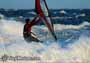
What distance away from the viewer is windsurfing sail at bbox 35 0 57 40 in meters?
1.46

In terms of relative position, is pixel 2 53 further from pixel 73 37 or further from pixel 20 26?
pixel 73 37

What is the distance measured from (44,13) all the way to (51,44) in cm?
22

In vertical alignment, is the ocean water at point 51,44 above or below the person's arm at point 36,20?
below

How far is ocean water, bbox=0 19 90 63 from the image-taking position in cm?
144

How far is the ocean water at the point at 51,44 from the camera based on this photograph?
1436 mm

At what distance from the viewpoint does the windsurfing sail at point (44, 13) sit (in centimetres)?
146

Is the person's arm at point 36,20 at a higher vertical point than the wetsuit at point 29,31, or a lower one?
higher

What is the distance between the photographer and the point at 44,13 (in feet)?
4.82

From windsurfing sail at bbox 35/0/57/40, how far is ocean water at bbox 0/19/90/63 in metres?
0.03

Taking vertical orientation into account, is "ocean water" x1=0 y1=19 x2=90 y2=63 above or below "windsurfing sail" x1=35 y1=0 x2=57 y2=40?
below

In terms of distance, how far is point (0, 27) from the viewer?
1.46m

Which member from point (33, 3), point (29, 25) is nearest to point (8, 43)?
point (29, 25)

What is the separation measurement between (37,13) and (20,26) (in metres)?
0.15

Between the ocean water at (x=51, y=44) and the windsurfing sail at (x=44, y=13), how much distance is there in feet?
0.09
